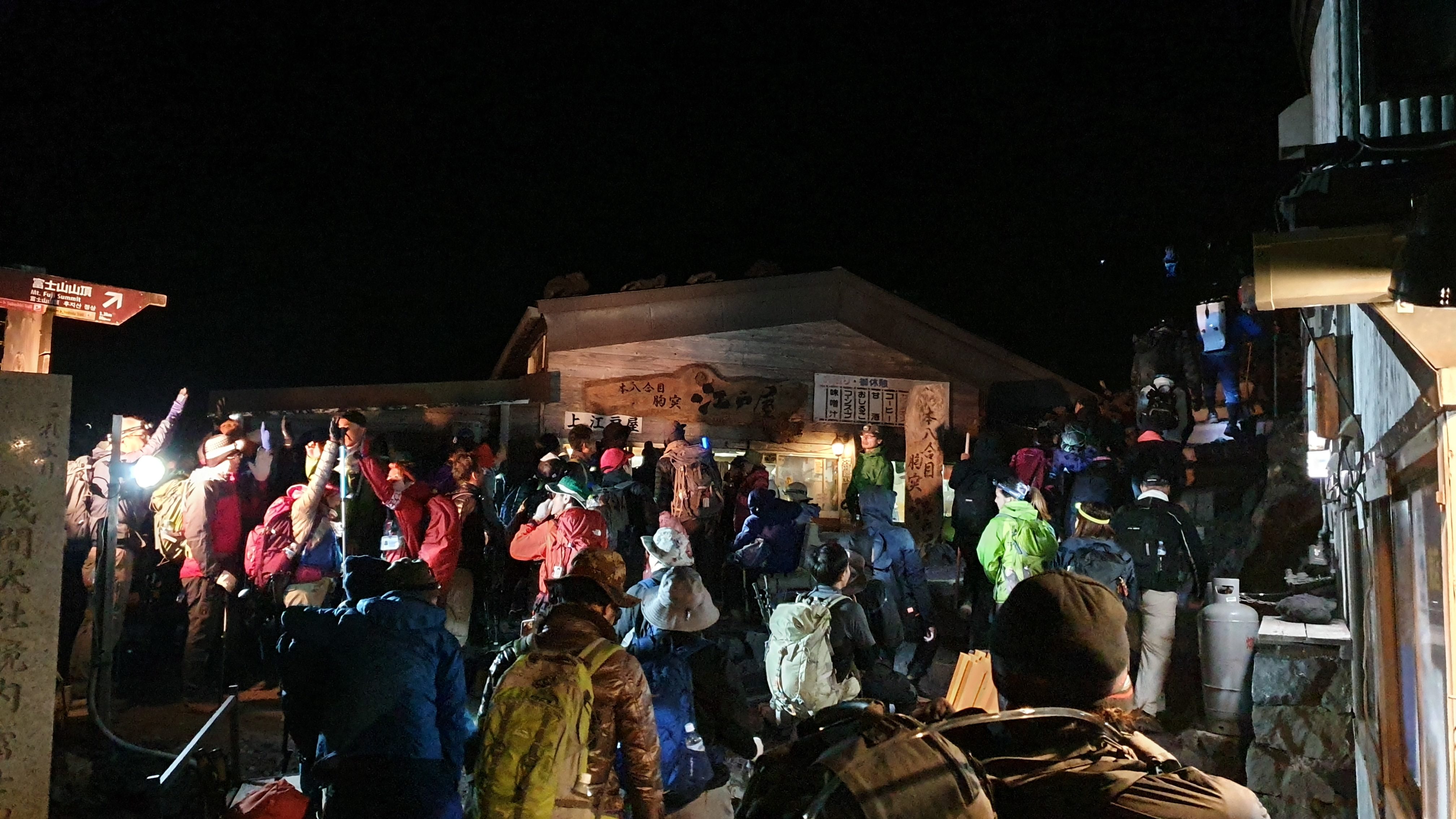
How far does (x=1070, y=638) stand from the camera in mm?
2391

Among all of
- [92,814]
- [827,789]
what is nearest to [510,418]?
[92,814]

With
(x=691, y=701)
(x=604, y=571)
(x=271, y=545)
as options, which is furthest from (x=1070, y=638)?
(x=271, y=545)

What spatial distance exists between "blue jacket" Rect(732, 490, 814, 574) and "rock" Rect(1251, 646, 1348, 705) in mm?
4865

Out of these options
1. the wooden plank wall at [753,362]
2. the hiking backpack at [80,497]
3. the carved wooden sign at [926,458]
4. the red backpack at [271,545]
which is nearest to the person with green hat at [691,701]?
the red backpack at [271,545]

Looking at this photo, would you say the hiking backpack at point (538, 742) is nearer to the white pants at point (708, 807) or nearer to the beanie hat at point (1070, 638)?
the white pants at point (708, 807)

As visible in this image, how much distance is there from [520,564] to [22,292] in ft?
19.9

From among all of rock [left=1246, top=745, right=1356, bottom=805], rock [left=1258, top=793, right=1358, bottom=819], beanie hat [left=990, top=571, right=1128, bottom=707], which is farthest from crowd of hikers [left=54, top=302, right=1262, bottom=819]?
rock [left=1258, top=793, right=1358, bottom=819]

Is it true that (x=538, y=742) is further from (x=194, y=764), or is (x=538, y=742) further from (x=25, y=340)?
(x=25, y=340)

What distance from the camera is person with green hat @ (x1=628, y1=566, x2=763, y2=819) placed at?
5.16m

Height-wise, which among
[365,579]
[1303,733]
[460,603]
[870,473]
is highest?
[870,473]

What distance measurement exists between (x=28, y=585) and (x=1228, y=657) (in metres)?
9.37

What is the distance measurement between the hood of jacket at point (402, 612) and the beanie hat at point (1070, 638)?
3216 millimetres

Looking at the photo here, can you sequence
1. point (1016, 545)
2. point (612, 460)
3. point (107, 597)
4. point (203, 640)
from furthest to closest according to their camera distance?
point (612, 460), point (203, 640), point (1016, 545), point (107, 597)

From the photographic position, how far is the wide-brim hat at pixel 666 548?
7.84 m
